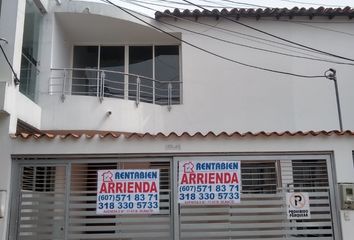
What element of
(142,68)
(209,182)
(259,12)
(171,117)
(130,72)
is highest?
(259,12)

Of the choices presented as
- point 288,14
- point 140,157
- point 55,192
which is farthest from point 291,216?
point 288,14

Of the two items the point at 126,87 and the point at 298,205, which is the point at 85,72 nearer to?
the point at 126,87

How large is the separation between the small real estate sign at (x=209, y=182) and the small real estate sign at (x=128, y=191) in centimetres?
49

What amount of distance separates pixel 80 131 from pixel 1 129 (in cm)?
279

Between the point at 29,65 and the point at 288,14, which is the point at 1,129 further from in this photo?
the point at 288,14

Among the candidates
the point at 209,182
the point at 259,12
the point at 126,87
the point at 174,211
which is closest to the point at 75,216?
the point at 174,211

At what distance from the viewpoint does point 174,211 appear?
7.78 m

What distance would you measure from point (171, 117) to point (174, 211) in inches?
163

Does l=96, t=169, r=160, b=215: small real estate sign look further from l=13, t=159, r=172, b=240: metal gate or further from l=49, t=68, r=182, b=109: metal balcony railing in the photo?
l=49, t=68, r=182, b=109: metal balcony railing

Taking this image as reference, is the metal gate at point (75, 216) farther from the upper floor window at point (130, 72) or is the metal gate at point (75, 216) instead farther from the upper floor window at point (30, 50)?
the upper floor window at point (130, 72)

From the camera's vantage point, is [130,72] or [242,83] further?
[130,72]

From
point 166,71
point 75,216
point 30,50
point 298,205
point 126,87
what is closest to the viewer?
point 75,216

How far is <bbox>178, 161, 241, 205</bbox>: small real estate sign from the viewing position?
7832mm

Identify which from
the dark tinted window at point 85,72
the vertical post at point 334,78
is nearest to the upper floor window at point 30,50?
the dark tinted window at point 85,72
